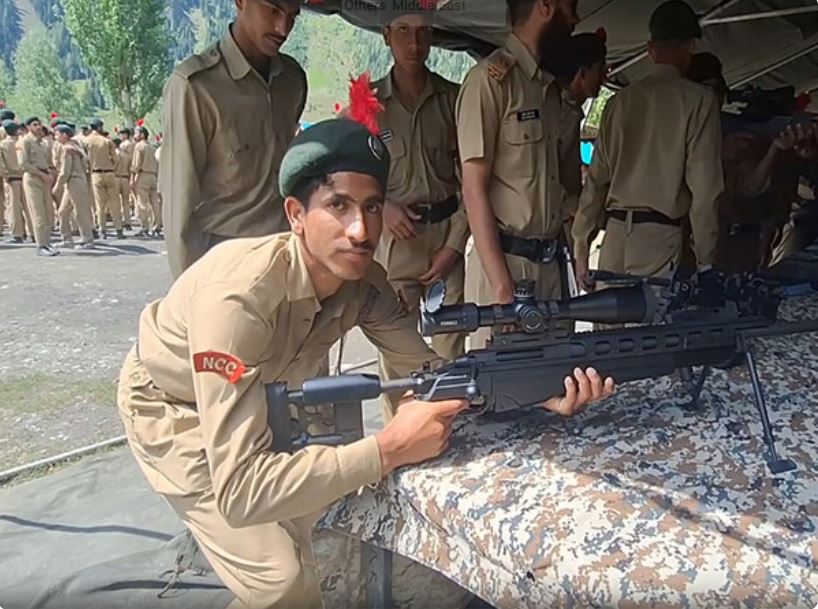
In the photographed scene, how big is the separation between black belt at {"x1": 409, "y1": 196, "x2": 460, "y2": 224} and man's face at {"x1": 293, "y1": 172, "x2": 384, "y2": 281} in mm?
1565

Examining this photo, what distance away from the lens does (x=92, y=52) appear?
29047mm

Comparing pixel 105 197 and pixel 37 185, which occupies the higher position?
pixel 37 185

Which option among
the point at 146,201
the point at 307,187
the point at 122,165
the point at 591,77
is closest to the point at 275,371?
the point at 307,187

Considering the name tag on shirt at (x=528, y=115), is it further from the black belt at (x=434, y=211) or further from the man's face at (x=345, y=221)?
the man's face at (x=345, y=221)

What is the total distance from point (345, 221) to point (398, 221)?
1514 mm

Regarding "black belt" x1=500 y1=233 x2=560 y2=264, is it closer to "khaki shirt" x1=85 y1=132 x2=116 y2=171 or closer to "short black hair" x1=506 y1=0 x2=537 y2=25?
"short black hair" x1=506 y1=0 x2=537 y2=25

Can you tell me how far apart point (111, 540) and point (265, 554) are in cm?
149

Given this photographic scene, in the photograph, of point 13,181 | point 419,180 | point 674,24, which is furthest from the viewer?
point 13,181

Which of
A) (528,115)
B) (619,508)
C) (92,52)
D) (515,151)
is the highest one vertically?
(92,52)

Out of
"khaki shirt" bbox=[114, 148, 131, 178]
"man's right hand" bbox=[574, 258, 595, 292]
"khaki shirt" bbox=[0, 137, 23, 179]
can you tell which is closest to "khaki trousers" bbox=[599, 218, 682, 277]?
"man's right hand" bbox=[574, 258, 595, 292]

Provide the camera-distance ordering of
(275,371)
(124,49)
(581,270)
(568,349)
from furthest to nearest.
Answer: (124,49), (581,270), (275,371), (568,349)

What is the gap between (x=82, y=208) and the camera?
1174cm

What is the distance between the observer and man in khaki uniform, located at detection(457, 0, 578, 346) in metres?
2.28

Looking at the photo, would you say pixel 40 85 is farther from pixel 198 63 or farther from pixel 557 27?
pixel 557 27
